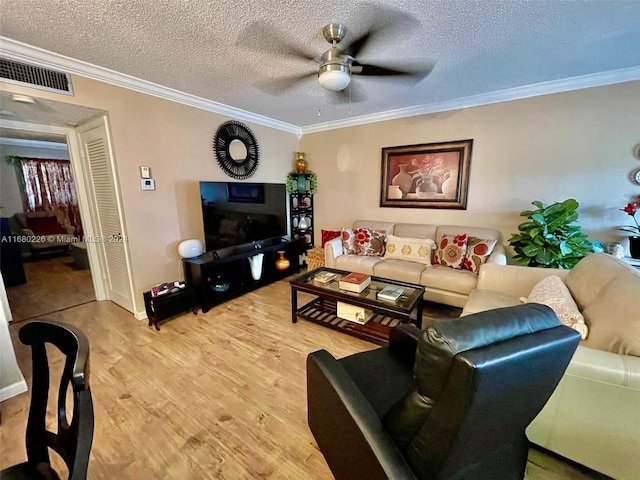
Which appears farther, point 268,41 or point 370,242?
point 370,242

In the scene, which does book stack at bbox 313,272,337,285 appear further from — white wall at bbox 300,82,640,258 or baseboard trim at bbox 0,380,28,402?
baseboard trim at bbox 0,380,28,402

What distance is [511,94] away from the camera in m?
2.94

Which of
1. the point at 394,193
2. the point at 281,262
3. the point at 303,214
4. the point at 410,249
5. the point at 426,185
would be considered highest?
the point at 426,185

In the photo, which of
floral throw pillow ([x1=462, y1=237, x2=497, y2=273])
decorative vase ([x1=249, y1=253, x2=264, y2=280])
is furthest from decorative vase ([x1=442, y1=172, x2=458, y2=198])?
decorative vase ([x1=249, y1=253, x2=264, y2=280])

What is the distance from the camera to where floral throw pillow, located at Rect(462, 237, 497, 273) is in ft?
9.40

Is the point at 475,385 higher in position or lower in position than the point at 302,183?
lower

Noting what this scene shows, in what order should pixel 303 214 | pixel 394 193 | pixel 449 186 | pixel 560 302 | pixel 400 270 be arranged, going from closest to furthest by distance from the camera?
pixel 560 302 → pixel 400 270 → pixel 449 186 → pixel 394 193 → pixel 303 214

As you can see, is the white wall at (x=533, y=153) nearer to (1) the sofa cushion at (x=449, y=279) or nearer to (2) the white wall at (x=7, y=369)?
(1) the sofa cushion at (x=449, y=279)

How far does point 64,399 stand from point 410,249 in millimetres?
3227

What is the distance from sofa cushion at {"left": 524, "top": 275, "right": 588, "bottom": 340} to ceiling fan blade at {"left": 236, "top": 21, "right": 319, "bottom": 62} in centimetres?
235

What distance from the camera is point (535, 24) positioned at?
5.81ft

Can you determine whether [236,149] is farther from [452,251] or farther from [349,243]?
[452,251]

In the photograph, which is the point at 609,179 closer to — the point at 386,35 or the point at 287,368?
the point at 386,35

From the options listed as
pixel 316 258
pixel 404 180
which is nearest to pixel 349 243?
pixel 316 258
